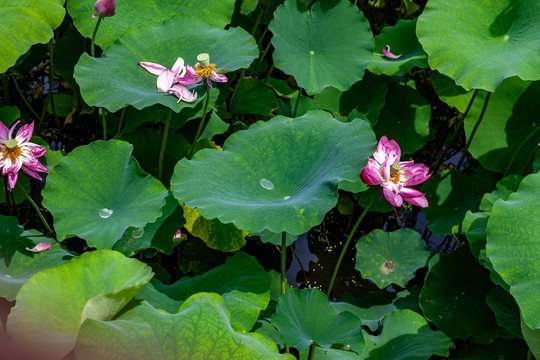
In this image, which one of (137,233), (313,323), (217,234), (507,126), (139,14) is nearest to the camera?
(313,323)

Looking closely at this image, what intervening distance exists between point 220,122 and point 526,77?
1.03 meters

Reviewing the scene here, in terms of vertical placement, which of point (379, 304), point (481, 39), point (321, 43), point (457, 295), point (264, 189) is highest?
point (481, 39)

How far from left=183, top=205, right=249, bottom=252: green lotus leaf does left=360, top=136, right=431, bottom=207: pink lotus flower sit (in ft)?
1.52

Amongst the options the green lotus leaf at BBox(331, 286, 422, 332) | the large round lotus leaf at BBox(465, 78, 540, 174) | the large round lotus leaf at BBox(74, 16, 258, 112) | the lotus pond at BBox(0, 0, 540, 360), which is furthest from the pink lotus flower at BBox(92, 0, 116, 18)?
the large round lotus leaf at BBox(465, 78, 540, 174)

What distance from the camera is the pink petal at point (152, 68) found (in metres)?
1.69

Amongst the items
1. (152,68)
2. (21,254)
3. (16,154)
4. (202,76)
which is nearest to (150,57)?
(152,68)

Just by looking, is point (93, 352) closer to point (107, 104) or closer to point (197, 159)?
point (197, 159)

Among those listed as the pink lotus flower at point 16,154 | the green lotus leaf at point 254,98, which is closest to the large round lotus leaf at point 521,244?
the green lotus leaf at point 254,98

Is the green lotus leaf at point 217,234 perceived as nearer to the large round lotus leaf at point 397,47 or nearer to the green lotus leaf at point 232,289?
the green lotus leaf at point 232,289

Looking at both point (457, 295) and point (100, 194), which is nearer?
point (100, 194)

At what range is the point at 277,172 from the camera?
1.55m

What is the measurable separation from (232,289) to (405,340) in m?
0.52

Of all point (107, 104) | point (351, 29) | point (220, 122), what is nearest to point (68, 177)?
point (107, 104)

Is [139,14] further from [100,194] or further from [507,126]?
[507,126]
